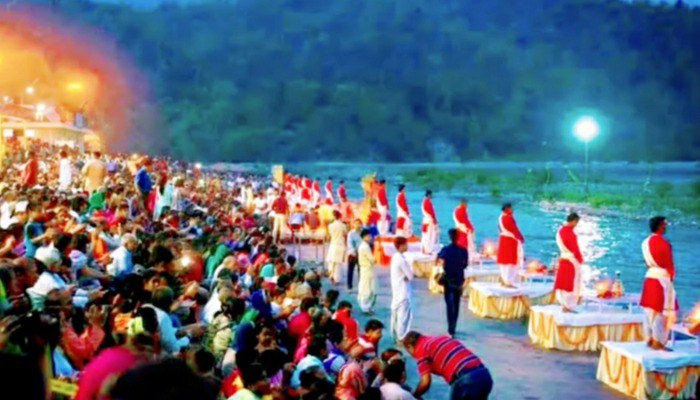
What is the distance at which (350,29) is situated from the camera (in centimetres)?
19912

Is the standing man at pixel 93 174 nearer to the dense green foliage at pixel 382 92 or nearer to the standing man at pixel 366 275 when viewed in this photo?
the standing man at pixel 366 275

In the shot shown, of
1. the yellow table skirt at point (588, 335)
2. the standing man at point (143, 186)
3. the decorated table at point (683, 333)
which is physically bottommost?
the yellow table skirt at point (588, 335)

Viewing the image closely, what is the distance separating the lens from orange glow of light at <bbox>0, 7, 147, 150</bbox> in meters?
51.9

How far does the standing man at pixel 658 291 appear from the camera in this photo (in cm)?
966

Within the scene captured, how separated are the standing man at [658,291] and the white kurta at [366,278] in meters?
4.73

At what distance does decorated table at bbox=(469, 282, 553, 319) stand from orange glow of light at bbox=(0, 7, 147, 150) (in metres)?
37.0

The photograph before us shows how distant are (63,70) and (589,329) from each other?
59757 mm

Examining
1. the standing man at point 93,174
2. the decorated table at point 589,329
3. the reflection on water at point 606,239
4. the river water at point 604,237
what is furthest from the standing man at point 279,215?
the decorated table at point 589,329

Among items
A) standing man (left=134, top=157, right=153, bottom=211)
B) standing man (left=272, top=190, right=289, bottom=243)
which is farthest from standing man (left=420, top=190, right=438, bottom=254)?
standing man (left=134, top=157, right=153, bottom=211)

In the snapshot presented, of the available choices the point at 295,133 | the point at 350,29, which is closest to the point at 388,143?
the point at 295,133

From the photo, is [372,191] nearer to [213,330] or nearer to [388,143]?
[213,330]

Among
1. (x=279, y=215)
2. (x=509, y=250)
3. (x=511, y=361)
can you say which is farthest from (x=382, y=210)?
(x=511, y=361)

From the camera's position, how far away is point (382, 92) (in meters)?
160

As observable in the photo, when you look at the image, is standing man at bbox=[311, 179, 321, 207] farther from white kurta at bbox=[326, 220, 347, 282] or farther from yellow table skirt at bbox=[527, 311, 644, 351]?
yellow table skirt at bbox=[527, 311, 644, 351]
